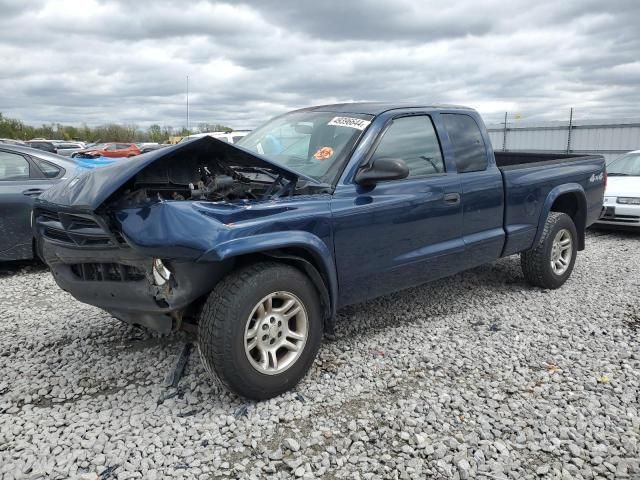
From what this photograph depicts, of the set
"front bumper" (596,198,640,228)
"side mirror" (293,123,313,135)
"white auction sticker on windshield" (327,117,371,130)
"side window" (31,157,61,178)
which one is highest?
"white auction sticker on windshield" (327,117,371,130)

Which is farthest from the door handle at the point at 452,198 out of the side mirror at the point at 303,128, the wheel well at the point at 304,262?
the wheel well at the point at 304,262

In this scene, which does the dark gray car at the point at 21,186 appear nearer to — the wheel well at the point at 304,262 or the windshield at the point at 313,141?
the windshield at the point at 313,141

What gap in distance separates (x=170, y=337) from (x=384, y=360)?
1.67 m

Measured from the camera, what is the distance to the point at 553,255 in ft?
18.1

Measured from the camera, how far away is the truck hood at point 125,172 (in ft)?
9.37

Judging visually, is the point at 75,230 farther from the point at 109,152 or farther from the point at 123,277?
the point at 109,152

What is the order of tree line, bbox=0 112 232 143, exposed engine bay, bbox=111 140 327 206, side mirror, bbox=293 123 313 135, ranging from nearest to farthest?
exposed engine bay, bbox=111 140 327 206, side mirror, bbox=293 123 313 135, tree line, bbox=0 112 232 143

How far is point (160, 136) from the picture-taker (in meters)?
63.9

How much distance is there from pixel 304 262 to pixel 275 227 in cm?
32

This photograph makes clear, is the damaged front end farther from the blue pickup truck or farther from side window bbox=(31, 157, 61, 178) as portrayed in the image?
side window bbox=(31, 157, 61, 178)

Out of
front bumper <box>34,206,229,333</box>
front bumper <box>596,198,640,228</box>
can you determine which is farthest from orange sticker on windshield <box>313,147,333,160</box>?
front bumper <box>596,198,640,228</box>

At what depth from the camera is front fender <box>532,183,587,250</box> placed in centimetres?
521

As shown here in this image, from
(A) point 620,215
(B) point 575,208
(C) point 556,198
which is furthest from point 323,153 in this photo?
Answer: (A) point 620,215

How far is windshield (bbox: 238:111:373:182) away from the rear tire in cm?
248
